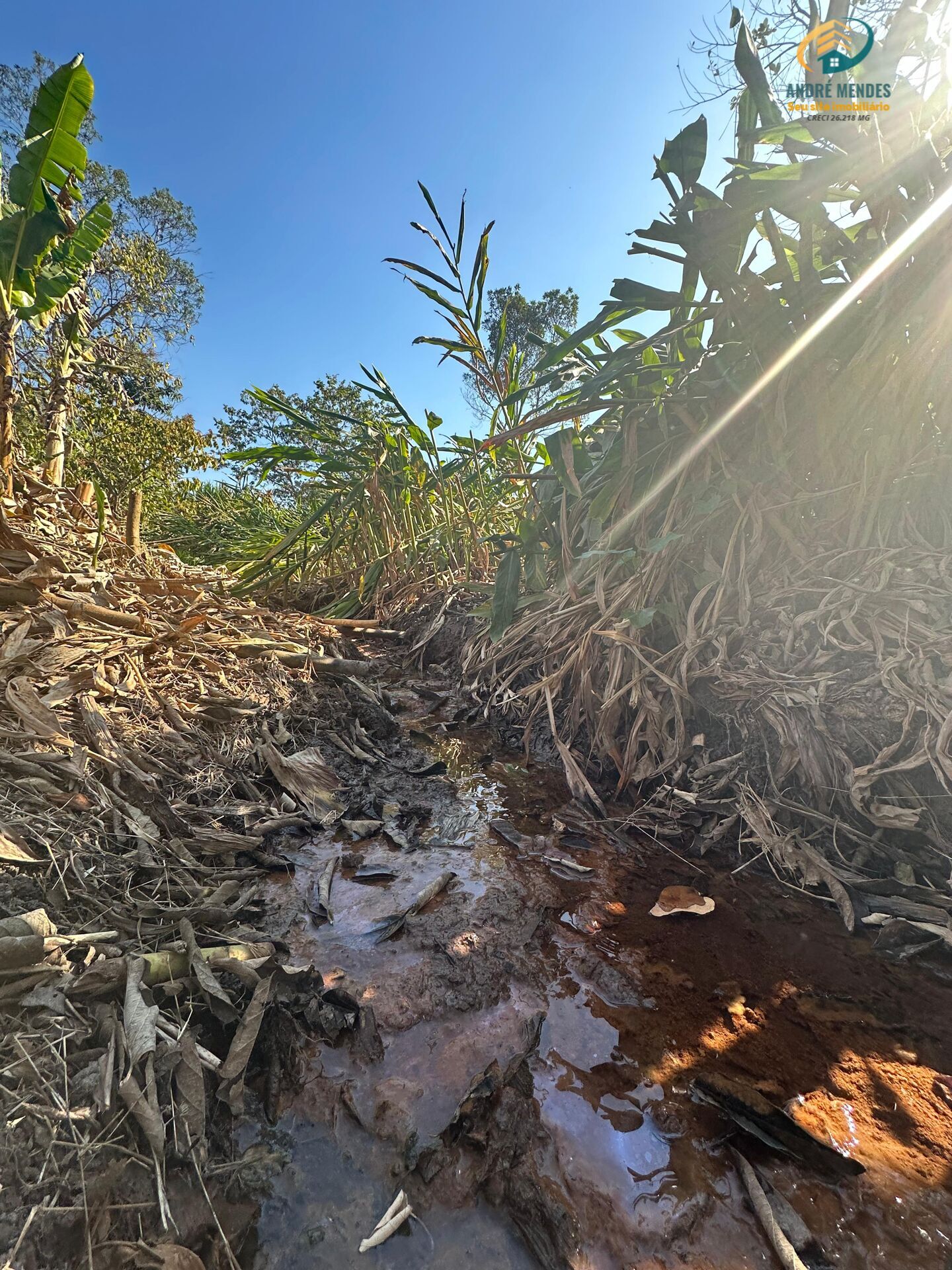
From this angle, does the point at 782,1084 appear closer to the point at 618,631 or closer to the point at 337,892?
the point at 337,892

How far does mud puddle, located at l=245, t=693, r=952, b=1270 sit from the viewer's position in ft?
1.92

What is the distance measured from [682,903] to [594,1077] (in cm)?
44

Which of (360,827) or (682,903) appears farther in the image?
(360,827)

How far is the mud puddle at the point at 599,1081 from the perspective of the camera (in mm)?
585

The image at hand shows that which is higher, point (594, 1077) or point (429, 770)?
point (429, 770)

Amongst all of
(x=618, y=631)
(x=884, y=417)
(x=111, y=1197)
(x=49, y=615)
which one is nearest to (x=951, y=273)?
(x=884, y=417)

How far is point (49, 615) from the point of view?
1.57 metres

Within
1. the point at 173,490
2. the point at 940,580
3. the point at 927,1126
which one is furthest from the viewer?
the point at 173,490

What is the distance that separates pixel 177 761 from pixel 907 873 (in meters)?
1.75

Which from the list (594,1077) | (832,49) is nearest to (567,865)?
(594,1077)

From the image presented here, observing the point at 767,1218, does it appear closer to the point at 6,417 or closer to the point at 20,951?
the point at 20,951

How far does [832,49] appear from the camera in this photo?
60.5 inches

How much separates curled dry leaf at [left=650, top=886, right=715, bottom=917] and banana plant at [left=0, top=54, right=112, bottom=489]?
2760mm

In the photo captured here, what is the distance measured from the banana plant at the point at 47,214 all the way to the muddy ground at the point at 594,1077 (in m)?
2.52
